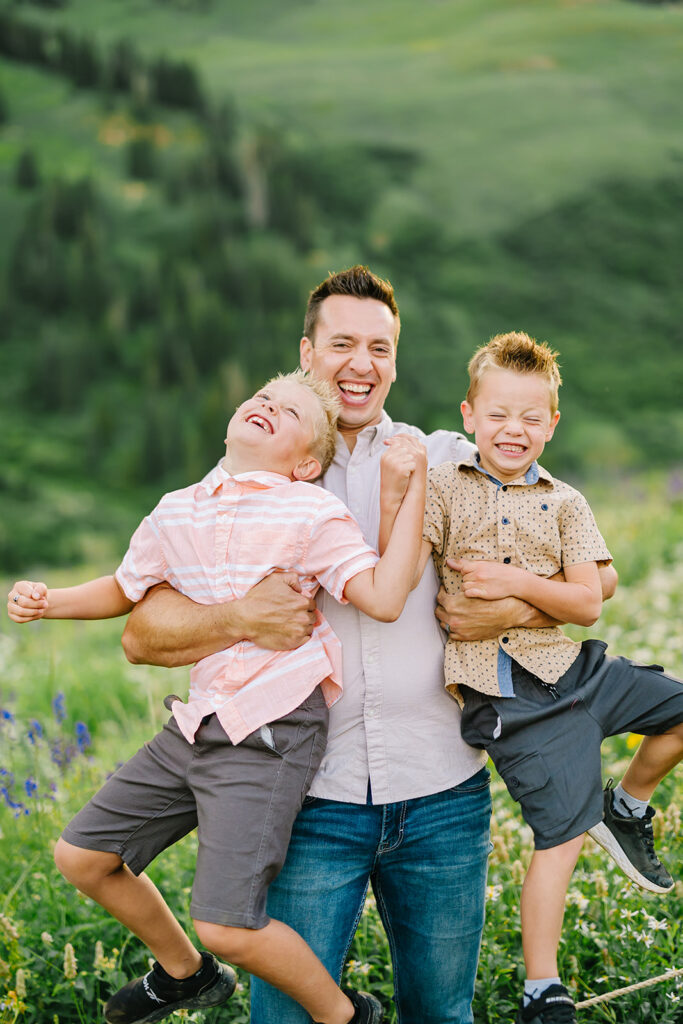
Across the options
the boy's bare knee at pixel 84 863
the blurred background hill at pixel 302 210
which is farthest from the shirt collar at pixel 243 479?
the blurred background hill at pixel 302 210

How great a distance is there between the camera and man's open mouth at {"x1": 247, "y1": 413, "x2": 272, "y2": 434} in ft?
8.67

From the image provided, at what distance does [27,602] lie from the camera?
2.58 metres

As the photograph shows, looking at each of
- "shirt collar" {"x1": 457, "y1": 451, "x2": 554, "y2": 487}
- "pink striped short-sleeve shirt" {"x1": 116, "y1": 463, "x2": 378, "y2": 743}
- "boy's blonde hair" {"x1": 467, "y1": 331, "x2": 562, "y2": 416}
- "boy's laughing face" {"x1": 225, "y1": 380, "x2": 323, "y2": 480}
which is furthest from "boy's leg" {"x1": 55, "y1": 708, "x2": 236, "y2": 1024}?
"boy's blonde hair" {"x1": 467, "y1": 331, "x2": 562, "y2": 416}

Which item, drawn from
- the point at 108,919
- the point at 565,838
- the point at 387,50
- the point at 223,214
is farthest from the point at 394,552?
the point at 387,50

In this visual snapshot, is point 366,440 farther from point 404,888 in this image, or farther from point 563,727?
point 404,888

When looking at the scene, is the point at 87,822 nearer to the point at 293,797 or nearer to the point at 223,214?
the point at 293,797

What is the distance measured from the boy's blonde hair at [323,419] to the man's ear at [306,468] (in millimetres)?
30

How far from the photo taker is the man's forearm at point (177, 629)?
8.04 feet

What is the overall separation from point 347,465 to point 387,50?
26075 mm

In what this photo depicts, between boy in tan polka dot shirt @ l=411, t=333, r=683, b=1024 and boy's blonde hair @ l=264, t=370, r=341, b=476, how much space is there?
0.30 meters

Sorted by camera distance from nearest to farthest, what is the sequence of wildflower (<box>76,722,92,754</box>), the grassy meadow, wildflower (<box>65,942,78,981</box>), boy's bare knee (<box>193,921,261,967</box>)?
boy's bare knee (<box>193,921,261,967</box>) < wildflower (<box>65,942,78,981</box>) < the grassy meadow < wildflower (<box>76,722,92,754</box>)

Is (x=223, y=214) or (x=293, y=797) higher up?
(x=223, y=214)

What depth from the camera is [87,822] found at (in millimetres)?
2490

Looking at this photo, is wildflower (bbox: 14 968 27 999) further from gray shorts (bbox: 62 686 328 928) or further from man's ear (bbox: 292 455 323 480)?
man's ear (bbox: 292 455 323 480)
